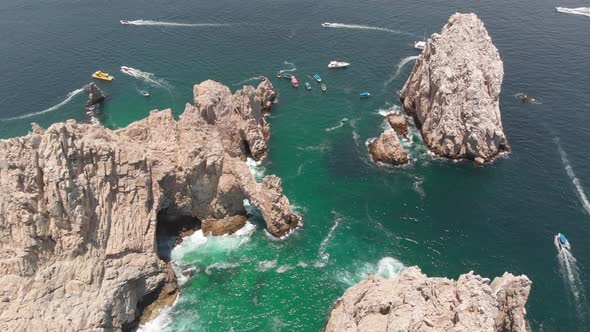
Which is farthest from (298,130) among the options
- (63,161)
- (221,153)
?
(63,161)

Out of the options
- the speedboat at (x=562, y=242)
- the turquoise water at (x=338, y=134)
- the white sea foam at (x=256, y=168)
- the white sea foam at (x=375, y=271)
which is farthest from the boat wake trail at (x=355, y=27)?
the white sea foam at (x=375, y=271)

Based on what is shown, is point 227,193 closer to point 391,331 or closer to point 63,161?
point 63,161

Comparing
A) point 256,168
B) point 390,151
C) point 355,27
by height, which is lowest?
point 256,168

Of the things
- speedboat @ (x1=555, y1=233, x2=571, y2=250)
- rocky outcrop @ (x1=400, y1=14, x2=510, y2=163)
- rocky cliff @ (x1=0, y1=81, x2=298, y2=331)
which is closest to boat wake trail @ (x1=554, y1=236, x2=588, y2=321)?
speedboat @ (x1=555, y1=233, x2=571, y2=250)

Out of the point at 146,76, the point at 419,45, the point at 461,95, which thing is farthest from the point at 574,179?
the point at 146,76

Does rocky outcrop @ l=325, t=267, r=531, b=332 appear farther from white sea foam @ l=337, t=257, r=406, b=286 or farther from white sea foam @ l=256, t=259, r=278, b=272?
white sea foam @ l=256, t=259, r=278, b=272

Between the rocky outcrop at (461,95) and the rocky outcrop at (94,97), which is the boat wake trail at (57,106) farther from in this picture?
the rocky outcrop at (461,95)

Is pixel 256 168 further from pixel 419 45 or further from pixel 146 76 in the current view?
pixel 419 45
